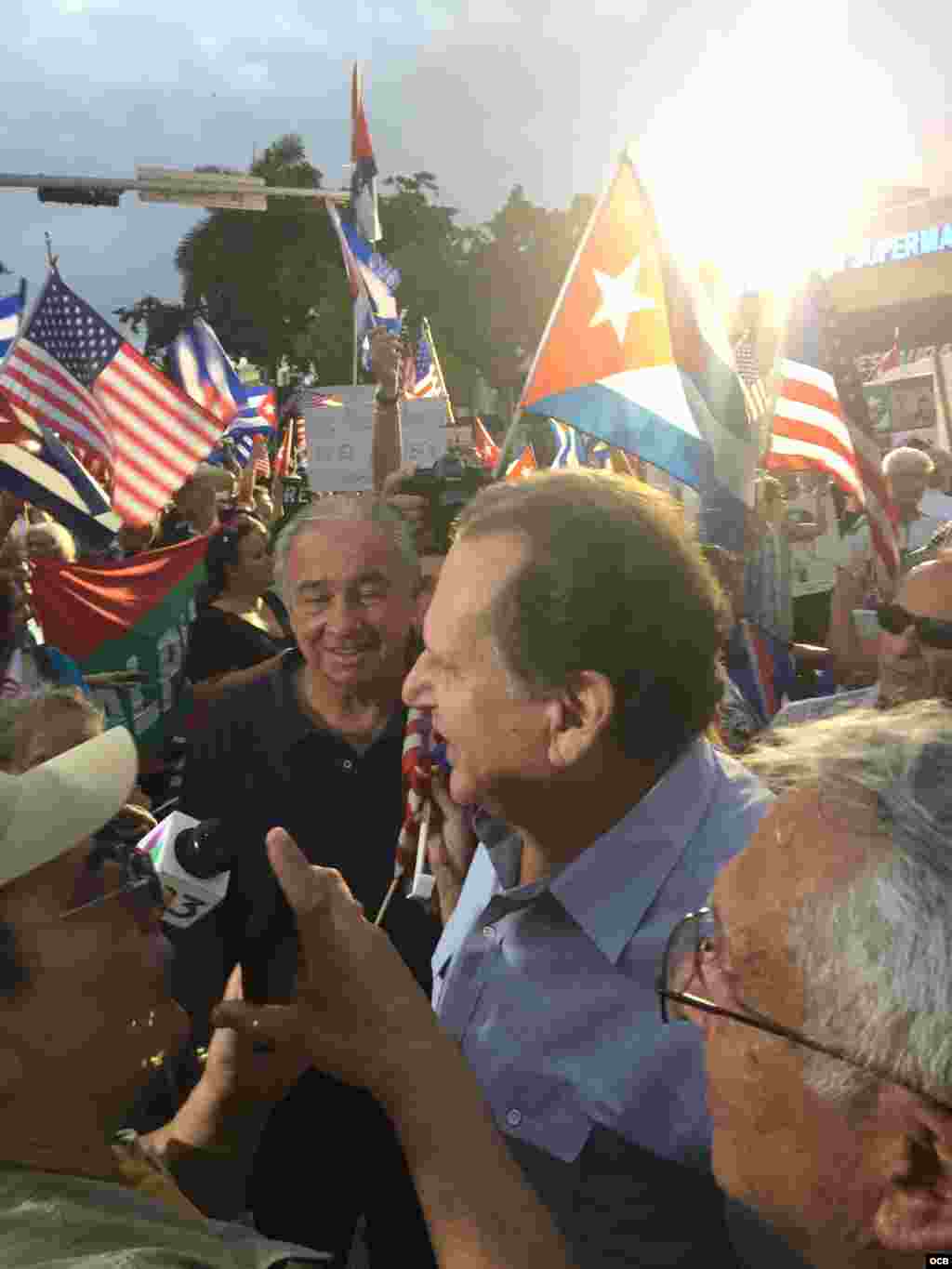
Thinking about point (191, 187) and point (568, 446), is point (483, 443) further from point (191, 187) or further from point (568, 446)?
point (568, 446)

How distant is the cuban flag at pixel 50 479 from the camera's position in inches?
259

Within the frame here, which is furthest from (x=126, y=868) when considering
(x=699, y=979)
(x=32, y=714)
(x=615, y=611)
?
(x=32, y=714)

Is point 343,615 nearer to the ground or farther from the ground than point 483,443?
nearer to the ground

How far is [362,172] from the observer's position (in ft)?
31.6

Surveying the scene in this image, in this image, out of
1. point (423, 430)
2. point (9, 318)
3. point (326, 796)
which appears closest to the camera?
point (326, 796)

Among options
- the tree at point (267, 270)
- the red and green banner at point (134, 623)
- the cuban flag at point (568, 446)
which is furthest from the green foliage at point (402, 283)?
the red and green banner at point (134, 623)

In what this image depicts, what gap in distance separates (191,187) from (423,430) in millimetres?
7590

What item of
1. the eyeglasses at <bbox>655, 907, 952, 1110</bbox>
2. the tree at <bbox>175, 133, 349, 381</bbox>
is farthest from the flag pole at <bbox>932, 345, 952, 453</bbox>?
the tree at <bbox>175, 133, 349, 381</bbox>

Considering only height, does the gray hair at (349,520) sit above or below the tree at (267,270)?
below

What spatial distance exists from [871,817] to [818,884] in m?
0.07

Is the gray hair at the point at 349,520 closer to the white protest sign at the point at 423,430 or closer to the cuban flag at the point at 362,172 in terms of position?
the white protest sign at the point at 423,430

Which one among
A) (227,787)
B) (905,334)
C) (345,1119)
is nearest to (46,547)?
(227,787)

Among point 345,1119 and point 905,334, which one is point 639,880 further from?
point 905,334

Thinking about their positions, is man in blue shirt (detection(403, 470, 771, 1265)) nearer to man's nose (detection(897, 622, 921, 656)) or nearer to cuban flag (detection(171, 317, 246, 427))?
man's nose (detection(897, 622, 921, 656))
